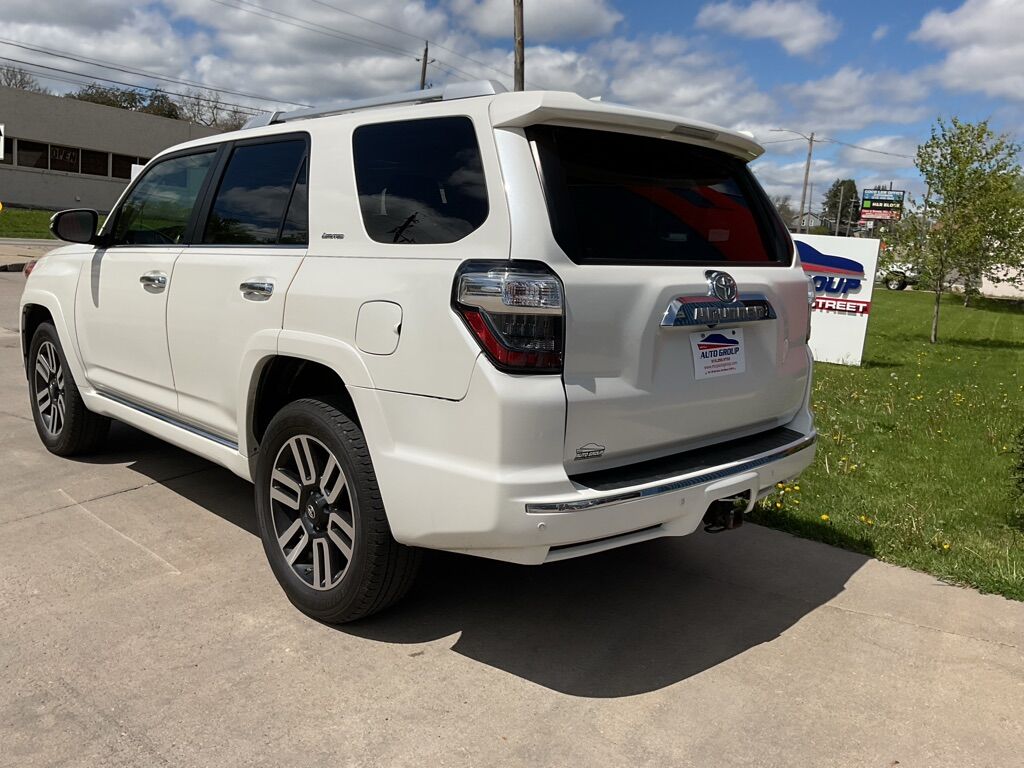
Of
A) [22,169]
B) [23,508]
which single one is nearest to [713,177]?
[23,508]

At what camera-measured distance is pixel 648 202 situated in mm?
3137

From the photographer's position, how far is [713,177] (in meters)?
3.51

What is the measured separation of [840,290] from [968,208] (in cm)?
750

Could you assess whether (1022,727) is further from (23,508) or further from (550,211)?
(23,508)

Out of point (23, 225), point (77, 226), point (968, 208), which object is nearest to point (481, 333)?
point (77, 226)

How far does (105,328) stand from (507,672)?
2.99m

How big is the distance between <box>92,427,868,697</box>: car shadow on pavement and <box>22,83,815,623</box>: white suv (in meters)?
0.46

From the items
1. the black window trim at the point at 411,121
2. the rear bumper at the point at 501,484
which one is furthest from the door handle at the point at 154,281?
the rear bumper at the point at 501,484

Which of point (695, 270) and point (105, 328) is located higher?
point (695, 270)

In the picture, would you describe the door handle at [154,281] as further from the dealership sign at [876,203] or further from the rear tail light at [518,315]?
the dealership sign at [876,203]

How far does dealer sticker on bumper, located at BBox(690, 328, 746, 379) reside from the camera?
308 cm

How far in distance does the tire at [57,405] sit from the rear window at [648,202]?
3634 millimetres

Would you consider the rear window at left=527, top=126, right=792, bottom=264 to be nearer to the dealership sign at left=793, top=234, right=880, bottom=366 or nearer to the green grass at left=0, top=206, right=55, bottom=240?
the dealership sign at left=793, top=234, right=880, bottom=366

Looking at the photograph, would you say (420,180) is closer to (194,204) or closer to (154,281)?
(194,204)
